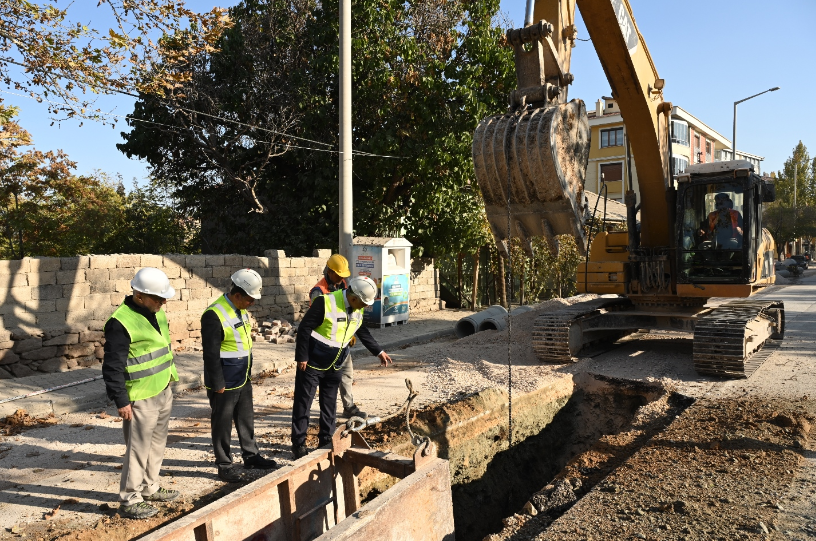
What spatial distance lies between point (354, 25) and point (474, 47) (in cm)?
317

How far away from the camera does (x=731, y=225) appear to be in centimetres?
897

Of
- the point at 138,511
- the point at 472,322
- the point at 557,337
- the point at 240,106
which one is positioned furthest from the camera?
the point at 240,106

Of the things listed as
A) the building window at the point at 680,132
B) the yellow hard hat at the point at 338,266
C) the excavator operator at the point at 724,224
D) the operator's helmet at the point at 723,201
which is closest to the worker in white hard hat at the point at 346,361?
the yellow hard hat at the point at 338,266

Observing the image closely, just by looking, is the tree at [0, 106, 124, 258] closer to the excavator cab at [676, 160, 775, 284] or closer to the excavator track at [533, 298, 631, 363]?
the excavator track at [533, 298, 631, 363]

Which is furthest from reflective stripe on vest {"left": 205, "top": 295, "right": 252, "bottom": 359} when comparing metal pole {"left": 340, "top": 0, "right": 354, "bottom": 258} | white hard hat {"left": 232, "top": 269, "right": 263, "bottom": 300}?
metal pole {"left": 340, "top": 0, "right": 354, "bottom": 258}

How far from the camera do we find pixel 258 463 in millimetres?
5430

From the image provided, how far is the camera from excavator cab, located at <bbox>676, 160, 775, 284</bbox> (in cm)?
884

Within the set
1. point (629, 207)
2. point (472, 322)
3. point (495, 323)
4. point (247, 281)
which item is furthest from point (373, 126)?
point (247, 281)

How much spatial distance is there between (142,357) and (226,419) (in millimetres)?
983

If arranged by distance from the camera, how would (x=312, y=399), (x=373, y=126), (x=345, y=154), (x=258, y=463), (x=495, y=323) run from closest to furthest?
(x=258, y=463) → (x=312, y=399) → (x=345, y=154) → (x=495, y=323) → (x=373, y=126)

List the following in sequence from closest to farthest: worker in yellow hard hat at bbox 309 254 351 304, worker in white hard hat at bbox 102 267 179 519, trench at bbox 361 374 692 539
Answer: worker in white hard hat at bbox 102 267 179 519 → trench at bbox 361 374 692 539 → worker in yellow hard hat at bbox 309 254 351 304

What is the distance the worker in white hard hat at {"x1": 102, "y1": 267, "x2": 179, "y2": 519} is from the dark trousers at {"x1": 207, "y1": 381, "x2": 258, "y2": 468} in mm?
463

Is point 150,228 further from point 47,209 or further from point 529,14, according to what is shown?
point 529,14

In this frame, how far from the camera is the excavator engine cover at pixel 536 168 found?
6289 mm
